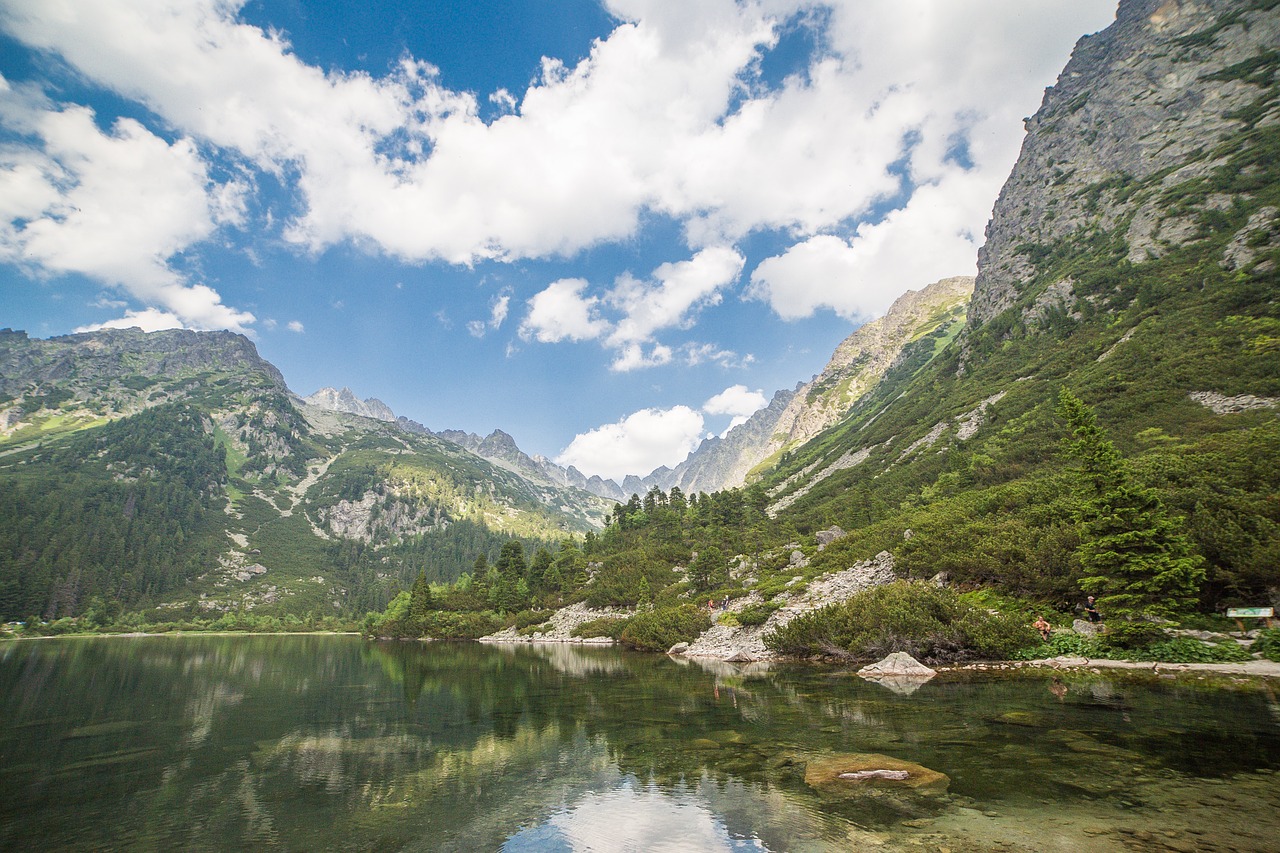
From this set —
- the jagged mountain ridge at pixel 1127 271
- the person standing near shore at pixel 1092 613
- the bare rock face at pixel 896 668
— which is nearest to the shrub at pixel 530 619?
the jagged mountain ridge at pixel 1127 271

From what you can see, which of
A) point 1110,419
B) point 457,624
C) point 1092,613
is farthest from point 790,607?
point 457,624

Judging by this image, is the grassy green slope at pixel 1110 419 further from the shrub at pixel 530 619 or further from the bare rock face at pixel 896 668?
the shrub at pixel 530 619

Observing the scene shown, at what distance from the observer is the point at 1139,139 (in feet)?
429

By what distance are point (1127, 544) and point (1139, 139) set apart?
165 m

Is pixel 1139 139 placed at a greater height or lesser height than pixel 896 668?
greater

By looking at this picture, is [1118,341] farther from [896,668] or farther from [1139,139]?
[1139,139]

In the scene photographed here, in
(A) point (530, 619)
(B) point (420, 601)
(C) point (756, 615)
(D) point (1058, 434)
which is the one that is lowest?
(A) point (530, 619)

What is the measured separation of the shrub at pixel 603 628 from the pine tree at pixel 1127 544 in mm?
61200

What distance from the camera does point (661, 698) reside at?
2839cm

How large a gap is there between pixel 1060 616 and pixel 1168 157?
14682 cm

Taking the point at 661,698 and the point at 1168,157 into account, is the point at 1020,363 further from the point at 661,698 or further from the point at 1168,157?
the point at 661,698

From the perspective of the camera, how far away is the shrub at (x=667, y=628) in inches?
2306

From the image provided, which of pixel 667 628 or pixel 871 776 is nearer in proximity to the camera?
pixel 871 776

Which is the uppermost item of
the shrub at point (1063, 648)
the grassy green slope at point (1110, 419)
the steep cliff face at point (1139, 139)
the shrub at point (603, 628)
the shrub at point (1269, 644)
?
the steep cliff face at point (1139, 139)
